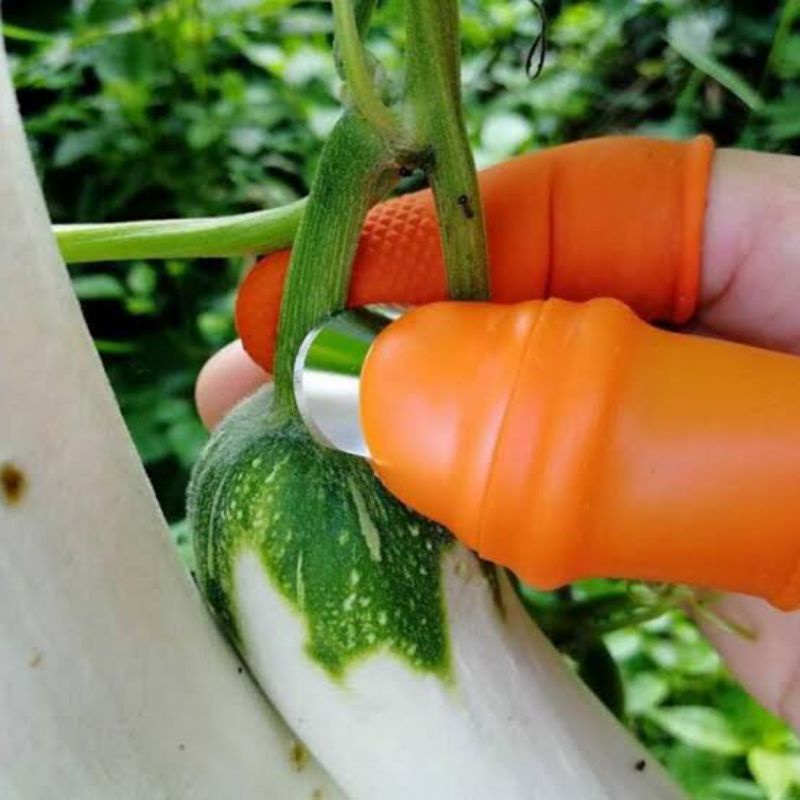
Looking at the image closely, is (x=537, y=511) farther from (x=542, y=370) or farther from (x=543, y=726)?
(x=543, y=726)

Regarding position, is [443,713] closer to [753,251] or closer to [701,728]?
[753,251]

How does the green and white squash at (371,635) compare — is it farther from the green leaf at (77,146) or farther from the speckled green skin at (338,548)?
the green leaf at (77,146)

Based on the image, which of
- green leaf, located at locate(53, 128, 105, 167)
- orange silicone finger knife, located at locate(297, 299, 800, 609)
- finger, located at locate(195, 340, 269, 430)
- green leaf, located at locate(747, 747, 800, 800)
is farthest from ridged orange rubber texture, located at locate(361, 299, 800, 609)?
green leaf, located at locate(53, 128, 105, 167)

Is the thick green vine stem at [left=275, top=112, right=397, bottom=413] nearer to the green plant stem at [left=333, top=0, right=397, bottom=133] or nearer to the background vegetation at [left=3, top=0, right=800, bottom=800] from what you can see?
the green plant stem at [left=333, top=0, right=397, bottom=133]

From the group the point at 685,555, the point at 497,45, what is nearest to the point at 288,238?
the point at 685,555

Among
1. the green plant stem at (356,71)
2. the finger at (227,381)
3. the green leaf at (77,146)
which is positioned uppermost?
the green plant stem at (356,71)

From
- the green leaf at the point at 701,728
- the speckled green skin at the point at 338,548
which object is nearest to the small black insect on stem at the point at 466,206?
the speckled green skin at the point at 338,548
